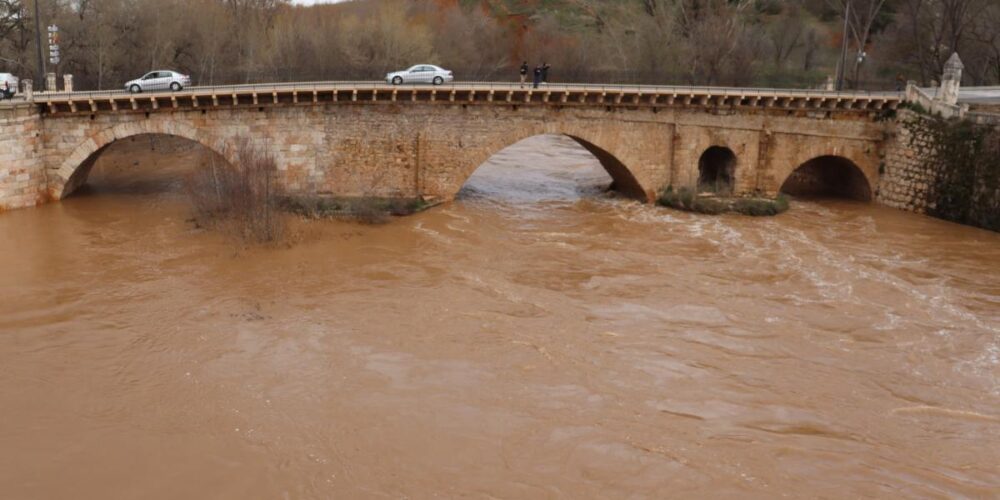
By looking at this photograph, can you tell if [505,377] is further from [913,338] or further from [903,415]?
[913,338]

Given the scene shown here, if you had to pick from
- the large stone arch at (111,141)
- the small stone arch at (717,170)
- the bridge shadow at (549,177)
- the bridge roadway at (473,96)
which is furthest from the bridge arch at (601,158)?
the large stone arch at (111,141)

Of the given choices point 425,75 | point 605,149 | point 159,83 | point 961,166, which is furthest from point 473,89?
point 961,166

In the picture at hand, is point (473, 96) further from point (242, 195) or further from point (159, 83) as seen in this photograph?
point (159, 83)

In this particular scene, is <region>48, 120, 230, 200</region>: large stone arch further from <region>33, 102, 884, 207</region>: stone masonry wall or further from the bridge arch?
the bridge arch

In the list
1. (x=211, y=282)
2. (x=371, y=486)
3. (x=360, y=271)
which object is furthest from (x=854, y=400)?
(x=211, y=282)

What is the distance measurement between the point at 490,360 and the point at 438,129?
1402 cm

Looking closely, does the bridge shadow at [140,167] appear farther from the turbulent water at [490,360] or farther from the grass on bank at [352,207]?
the grass on bank at [352,207]

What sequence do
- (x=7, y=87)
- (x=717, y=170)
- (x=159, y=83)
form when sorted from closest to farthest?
(x=7, y=87), (x=159, y=83), (x=717, y=170)

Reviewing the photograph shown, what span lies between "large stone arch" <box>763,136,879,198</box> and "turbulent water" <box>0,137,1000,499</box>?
15.3 ft

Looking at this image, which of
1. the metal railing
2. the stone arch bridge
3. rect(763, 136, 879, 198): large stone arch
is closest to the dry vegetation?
the stone arch bridge

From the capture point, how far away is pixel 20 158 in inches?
1049

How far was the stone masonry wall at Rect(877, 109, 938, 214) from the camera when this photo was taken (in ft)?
104

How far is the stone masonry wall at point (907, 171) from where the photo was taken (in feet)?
104

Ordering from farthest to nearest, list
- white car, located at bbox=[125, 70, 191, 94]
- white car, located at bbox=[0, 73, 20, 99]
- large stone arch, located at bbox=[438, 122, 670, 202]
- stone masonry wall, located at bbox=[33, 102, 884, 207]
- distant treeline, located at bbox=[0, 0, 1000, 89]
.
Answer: distant treeline, located at bbox=[0, 0, 1000, 89], large stone arch, located at bbox=[438, 122, 670, 202], white car, located at bbox=[125, 70, 191, 94], stone masonry wall, located at bbox=[33, 102, 884, 207], white car, located at bbox=[0, 73, 20, 99]
